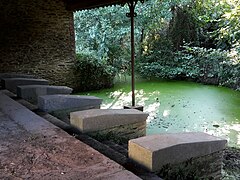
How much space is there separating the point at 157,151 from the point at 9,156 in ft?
3.75

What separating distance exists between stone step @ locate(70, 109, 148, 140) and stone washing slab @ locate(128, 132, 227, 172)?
70 cm

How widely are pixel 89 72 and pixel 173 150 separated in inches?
286

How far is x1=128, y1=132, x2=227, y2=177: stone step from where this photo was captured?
2096mm

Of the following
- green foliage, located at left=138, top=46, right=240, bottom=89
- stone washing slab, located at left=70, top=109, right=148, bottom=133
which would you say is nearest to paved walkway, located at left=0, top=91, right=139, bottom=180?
stone washing slab, located at left=70, top=109, right=148, bottom=133

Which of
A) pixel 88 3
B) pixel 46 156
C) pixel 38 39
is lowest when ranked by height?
pixel 46 156

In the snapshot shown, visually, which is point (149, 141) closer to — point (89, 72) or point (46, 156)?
point (46, 156)

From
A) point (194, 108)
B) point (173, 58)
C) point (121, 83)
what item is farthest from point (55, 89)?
point (173, 58)

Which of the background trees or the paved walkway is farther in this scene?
the background trees

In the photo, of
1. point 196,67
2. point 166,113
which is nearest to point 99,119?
point 166,113

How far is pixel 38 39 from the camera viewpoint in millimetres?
8406

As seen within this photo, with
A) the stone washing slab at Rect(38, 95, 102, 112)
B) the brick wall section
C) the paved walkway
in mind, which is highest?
the brick wall section

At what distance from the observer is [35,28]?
8305 mm

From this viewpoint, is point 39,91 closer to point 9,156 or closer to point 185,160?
point 9,156

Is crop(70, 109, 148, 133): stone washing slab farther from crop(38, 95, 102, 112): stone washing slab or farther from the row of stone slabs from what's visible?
crop(38, 95, 102, 112): stone washing slab
